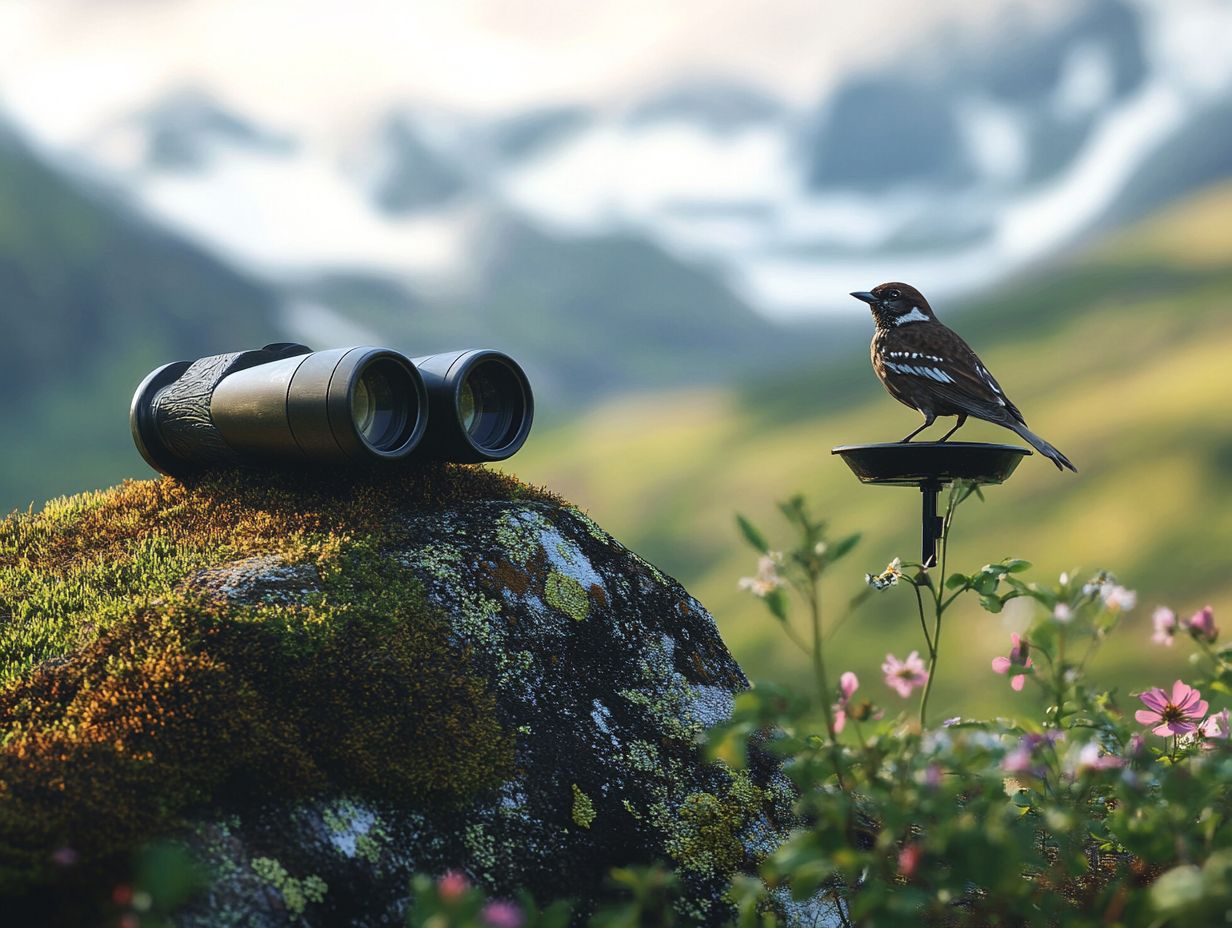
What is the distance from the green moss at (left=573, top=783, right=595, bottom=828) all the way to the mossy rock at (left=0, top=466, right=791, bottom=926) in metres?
0.03

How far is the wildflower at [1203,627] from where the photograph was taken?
189 inches

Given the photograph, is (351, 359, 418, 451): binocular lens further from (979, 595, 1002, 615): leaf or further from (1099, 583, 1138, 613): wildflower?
(1099, 583, 1138, 613): wildflower

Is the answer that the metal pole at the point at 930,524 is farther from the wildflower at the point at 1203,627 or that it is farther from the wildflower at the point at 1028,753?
the wildflower at the point at 1203,627

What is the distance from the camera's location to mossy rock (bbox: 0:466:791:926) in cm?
476

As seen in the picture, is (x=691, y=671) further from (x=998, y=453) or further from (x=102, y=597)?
(x=102, y=597)

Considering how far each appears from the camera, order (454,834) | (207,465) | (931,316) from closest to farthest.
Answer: (454,834)
(931,316)
(207,465)

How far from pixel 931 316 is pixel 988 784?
15.1 feet

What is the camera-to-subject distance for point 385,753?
5562 mm

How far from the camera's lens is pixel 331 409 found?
7.02 meters

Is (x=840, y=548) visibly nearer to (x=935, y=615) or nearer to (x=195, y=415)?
(x=935, y=615)

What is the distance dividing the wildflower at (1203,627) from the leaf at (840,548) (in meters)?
1.78

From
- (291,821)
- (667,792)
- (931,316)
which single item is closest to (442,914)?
(291,821)

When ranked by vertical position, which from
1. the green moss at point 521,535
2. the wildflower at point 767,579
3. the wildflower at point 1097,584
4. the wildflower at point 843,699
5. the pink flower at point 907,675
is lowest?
the wildflower at point 843,699

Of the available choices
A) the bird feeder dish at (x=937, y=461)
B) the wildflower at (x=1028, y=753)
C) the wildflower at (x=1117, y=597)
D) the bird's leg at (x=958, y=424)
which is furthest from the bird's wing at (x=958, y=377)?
the wildflower at (x=1028, y=753)
